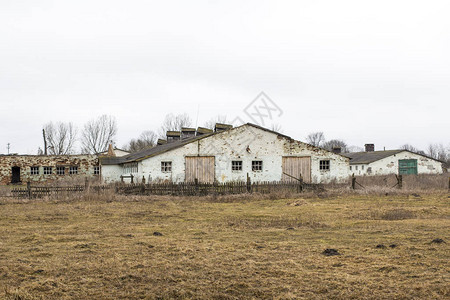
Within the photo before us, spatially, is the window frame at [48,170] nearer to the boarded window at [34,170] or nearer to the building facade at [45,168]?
the building facade at [45,168]

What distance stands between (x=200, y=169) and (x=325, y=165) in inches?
332

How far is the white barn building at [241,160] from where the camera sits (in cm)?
2528

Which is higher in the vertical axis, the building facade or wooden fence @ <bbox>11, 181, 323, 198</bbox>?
the building facade

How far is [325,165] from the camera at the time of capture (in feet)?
91.0

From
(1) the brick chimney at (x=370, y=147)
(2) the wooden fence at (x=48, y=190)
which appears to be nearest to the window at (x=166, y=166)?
(2) the wooden fence at (x=48, y=190)

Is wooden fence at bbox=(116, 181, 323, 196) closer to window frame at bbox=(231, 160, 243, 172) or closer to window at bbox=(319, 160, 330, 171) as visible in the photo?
window frame at bbox=(231, 160, 243, 172)

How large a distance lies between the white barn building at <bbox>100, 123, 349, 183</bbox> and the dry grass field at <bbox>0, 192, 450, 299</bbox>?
11136 mm

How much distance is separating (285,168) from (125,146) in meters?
56.7

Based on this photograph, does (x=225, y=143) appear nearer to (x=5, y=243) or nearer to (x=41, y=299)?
(x=5, y=243)

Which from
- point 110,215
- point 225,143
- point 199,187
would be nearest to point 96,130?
point 225,143

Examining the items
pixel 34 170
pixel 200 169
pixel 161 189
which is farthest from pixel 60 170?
pixel 161 189

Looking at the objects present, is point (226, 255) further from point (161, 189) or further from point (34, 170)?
point (34, 170)

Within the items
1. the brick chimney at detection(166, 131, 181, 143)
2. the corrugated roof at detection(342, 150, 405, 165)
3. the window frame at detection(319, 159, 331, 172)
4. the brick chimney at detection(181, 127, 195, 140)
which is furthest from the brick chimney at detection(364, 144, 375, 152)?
the window frame at detection(319, 159, 331, 172)

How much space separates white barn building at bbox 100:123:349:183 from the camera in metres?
25.3
